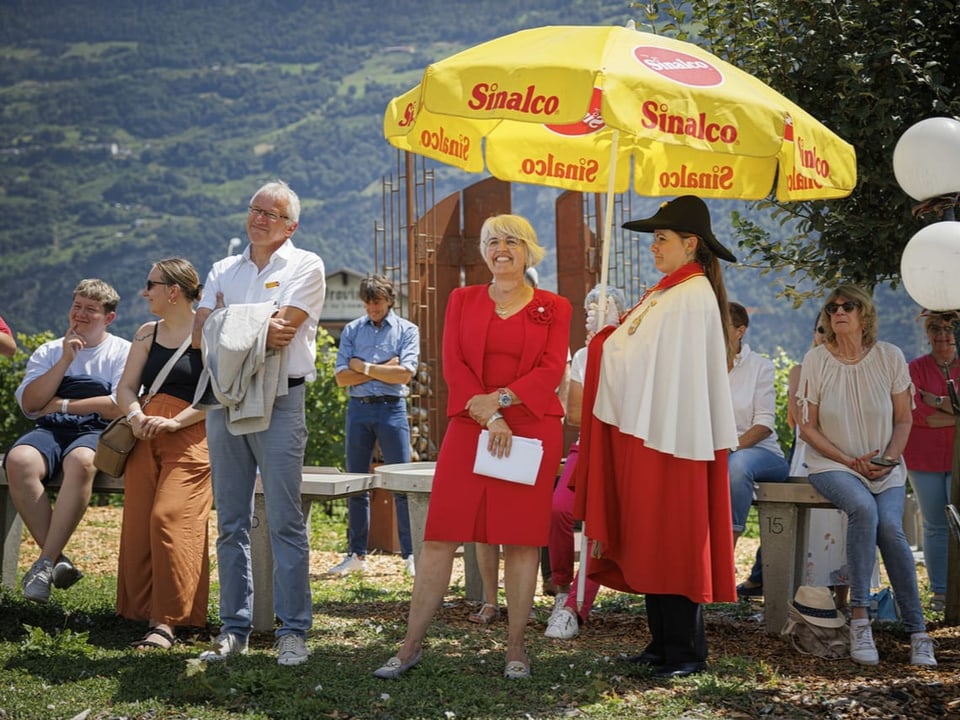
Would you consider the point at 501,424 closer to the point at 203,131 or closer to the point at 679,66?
the point at 679,66

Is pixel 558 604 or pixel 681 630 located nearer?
pixel 681 630

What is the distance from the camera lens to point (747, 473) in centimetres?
615

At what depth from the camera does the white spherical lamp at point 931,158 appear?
16.7 feet

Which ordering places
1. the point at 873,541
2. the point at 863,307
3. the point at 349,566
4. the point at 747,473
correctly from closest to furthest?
1. the point at 873,541
2. the point at 863,307
3. the point at 747,473
4. the point at 349,566

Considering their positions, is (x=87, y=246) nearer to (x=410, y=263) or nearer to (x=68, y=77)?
(x=68, y=77)

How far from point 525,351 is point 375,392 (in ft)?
11.4

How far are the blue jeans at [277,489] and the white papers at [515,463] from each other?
811 millimetres

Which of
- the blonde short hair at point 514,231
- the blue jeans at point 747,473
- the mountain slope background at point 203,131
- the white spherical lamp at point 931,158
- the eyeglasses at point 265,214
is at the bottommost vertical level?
the blue jeans at point 747,473

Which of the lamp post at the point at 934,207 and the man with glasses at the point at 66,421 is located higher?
the lamp post at the point at 934,207

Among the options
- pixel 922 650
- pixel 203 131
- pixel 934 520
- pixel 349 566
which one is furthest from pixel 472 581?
pixel 203 131

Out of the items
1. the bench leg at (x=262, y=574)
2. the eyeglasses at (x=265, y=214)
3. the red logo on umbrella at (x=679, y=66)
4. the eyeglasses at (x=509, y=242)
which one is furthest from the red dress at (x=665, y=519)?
the eyeglasses at (x=265, y=214)

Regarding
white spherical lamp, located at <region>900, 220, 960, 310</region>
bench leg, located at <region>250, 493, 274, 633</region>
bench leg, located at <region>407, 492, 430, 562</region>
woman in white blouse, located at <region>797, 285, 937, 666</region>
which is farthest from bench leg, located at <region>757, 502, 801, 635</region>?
bench leg, located at <region>250, 493, 274, 633</region>

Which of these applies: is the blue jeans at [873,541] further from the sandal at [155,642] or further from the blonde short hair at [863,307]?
the sandal at [155,642]

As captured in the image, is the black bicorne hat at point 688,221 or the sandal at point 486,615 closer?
the black bicorne hat at point 688,221
